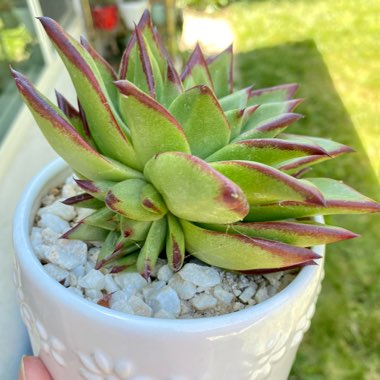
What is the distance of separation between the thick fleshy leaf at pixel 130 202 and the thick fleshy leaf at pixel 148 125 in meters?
0.04

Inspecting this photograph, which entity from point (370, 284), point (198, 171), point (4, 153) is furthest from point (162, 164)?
point (370, 284)

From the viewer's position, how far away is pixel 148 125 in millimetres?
507

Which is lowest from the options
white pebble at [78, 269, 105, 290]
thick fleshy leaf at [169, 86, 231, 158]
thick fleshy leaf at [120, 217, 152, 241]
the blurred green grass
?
the blurred green grass

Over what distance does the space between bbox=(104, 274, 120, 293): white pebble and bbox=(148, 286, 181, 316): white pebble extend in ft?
0.14

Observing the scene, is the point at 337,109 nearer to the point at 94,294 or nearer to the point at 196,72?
the point at 196,72

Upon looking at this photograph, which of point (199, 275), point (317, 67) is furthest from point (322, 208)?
point (317, 67)

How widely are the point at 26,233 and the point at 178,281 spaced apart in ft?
0.61

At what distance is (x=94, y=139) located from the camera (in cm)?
59

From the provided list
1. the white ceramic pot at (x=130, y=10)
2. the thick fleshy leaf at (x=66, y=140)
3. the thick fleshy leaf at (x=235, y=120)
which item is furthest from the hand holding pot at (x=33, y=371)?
the white ceramic pot at (x=130, y=10)

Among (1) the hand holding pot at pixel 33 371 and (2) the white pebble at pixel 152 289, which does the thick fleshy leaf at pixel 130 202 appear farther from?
(1) the hand holding pot at pixel 33 371

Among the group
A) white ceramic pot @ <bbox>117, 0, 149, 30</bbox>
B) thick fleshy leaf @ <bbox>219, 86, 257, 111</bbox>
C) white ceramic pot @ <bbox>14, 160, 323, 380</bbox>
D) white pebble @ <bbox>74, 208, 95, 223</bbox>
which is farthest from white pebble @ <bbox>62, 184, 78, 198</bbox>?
white ceramic pot @ <bbox>117, 0, 149, 30</bbox>

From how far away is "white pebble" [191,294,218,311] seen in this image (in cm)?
55

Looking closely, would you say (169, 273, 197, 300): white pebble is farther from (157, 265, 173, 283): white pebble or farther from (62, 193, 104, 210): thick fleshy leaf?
(62, 193, 104, 210): thick fleshy leaf

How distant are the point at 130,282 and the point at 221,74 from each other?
301 millimetres
